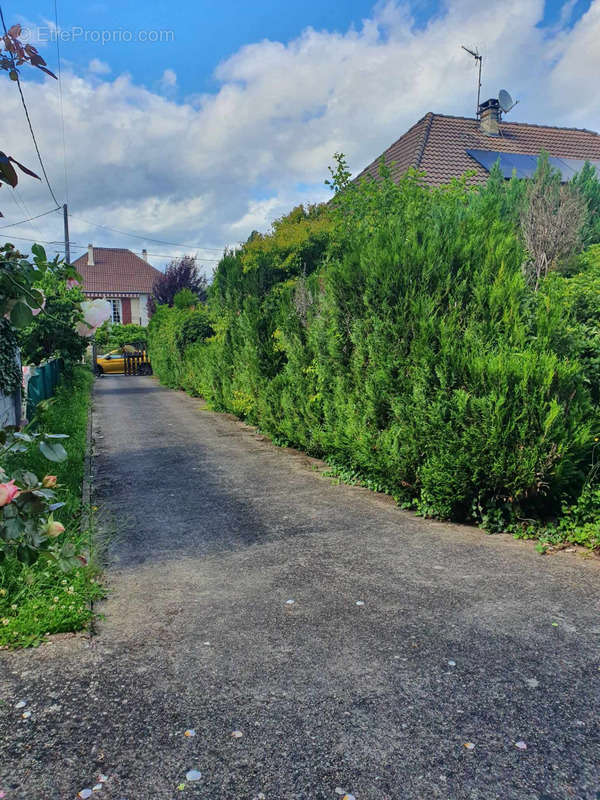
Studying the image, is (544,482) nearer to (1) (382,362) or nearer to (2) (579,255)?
(1) (382,362)

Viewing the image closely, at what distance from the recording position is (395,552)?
4.88m

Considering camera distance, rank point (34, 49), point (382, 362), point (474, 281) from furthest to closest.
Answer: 1. point (382, 362)
2. point (474, 281)
3. point (34, 49)

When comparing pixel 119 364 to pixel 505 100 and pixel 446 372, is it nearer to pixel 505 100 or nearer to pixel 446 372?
pixel 505 100

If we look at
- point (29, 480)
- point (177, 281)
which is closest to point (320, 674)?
point (29, 480)

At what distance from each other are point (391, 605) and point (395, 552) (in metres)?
1.05

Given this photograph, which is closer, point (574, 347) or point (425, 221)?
point (574, 347)

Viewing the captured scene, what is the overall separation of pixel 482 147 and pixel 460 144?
920 millimetres

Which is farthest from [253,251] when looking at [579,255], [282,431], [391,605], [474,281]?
[391,605]

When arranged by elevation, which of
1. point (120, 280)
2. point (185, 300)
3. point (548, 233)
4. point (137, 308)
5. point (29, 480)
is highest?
point (120, 280)

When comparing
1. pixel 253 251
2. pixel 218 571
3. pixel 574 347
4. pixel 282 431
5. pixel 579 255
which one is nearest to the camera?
pixel 218 571

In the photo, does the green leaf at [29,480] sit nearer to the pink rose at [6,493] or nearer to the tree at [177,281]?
the pink rose at [6,493]

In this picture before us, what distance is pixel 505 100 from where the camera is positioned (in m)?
21.0

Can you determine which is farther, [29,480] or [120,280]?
[120,280]

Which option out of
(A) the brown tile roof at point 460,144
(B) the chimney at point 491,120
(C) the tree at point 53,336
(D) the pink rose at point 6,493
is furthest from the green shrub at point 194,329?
(D) the pink rose at point 6,493
